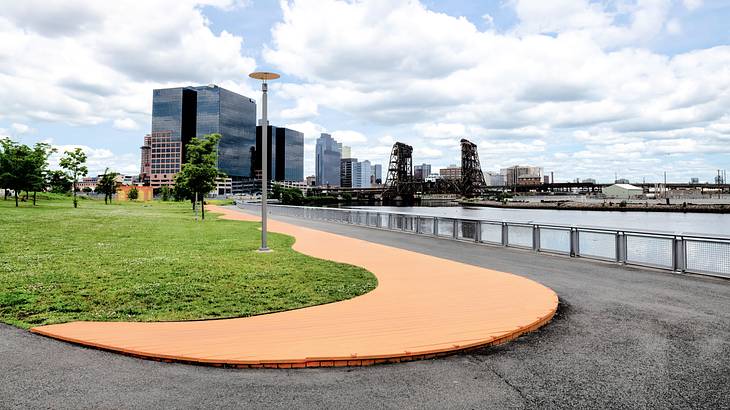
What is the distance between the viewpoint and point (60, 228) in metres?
24.1

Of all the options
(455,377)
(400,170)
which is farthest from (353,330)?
(400,170)

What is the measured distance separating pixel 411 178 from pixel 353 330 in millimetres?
148664

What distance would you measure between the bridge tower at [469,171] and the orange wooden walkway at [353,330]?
149501mm

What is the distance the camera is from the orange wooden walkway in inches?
213

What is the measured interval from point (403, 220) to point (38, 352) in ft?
68.4

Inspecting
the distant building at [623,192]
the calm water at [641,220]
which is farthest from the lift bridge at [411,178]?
the distant building at [623,192]

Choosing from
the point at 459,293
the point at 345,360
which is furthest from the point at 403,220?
the point at 345,360

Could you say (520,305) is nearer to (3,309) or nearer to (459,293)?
(459,293)

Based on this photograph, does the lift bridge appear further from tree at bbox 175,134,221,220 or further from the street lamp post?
the street lamp post

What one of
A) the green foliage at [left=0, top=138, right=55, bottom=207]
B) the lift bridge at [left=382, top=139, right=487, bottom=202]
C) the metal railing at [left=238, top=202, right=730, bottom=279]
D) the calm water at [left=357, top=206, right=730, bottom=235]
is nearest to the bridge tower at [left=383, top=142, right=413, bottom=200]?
the lift bridge at [left=382, top=139, right=487, bottom=202]

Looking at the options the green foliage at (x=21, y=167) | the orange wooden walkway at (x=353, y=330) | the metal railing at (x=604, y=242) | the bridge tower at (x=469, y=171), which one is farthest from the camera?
the bridge tower at (x=469, y=171)

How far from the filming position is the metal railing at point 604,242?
36.7ft

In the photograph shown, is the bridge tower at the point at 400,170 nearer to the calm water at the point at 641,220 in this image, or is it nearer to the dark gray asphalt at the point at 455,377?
the calm water at the point at 641,220

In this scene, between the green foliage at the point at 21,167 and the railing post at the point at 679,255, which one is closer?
the railing post at the point at 679,255
